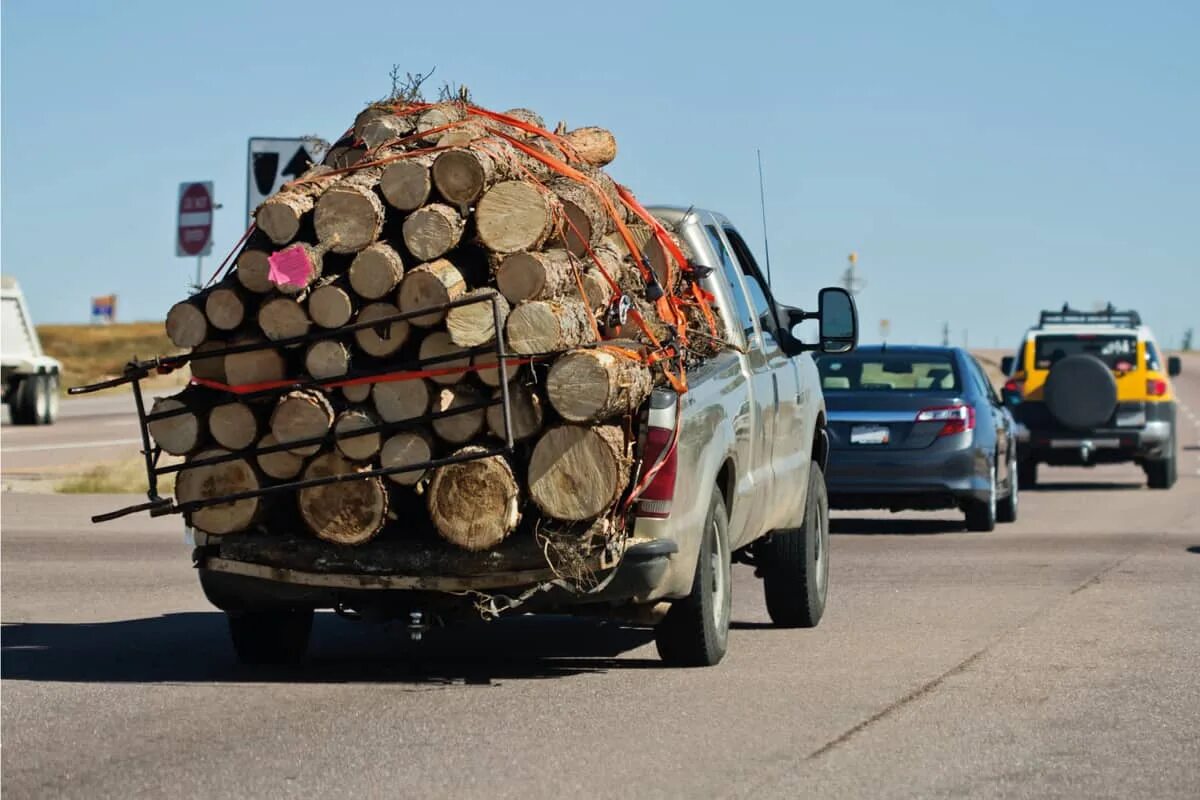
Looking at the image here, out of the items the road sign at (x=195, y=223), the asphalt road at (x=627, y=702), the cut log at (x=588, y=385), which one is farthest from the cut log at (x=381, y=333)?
the road sign at (x=195, y=223)

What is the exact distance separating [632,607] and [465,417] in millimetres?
1084

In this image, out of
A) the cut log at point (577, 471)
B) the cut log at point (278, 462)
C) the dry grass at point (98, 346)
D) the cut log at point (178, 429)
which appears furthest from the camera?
the dry grass at point (98, 346)

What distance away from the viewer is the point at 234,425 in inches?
362

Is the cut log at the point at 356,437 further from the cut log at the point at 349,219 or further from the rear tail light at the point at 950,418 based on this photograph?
the rear tail light at the point at 950,418

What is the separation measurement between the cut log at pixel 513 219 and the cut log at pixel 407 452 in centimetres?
81

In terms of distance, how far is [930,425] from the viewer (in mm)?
18750

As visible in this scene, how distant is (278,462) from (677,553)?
166 cm

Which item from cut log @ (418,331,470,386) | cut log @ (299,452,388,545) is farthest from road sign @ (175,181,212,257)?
cut log @ (418,331,470,386)

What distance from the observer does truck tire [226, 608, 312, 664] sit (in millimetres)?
9812

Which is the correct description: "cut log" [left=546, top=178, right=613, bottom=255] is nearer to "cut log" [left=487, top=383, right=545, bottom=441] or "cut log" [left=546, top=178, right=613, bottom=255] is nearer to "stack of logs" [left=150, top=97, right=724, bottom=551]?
"stack of logs" [left=150, top=97, right=724, bottom=551]

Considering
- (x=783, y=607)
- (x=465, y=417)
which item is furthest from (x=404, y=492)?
(x=783, y=607)

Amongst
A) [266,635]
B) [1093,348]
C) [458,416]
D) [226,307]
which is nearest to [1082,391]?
[1093,348]

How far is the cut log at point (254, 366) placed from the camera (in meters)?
9.14

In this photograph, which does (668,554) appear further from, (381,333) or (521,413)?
(381,333)
